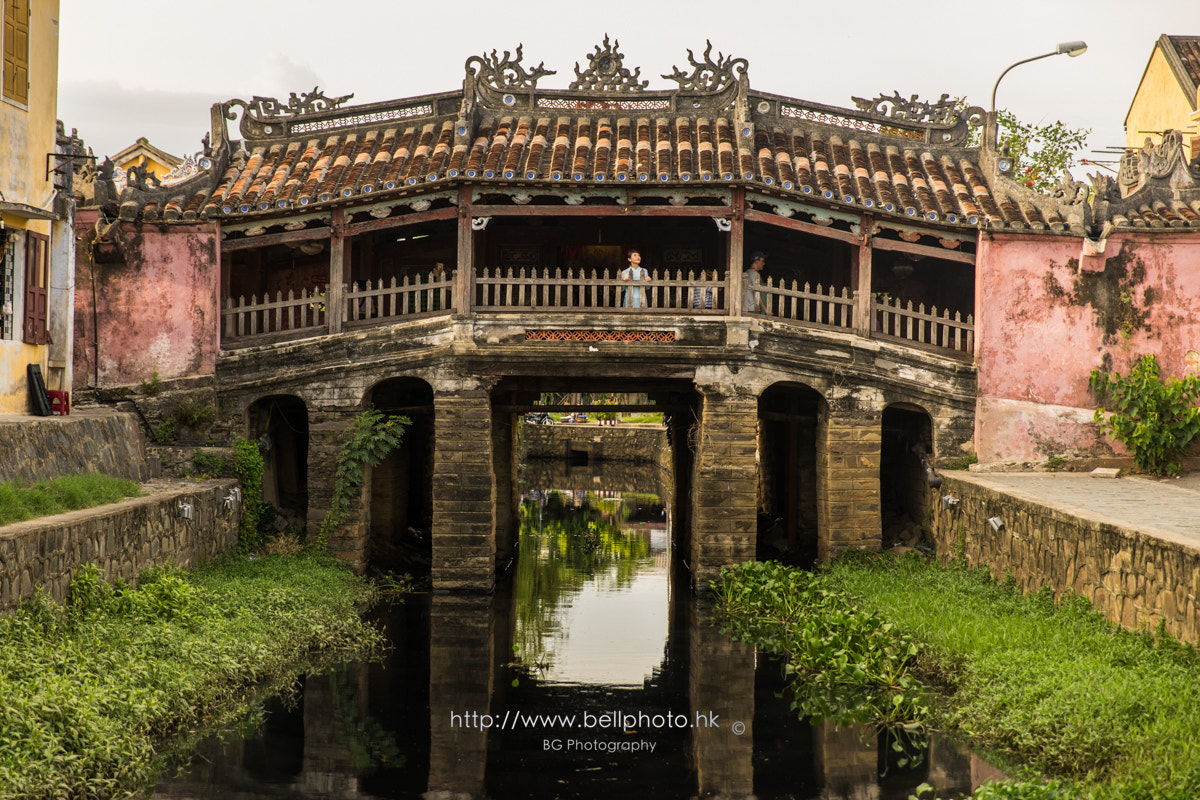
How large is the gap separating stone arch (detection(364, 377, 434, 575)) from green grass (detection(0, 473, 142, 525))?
443 cm

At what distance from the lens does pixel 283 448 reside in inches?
742

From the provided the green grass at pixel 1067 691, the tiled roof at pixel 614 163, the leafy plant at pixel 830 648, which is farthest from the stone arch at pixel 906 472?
the green grass at pixel 1067 691

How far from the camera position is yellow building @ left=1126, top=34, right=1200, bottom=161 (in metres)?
27.7

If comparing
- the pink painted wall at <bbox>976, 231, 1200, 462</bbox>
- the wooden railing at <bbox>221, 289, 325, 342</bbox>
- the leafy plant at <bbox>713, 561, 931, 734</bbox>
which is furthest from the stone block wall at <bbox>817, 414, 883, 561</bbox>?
the wooden railing at <bbox>221, 289, 325, 342</bbox>

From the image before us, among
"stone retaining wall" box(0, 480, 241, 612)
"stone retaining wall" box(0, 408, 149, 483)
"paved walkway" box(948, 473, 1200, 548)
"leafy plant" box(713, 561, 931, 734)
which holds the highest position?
"stone retaining wall" box(0, 408, 149, 483)

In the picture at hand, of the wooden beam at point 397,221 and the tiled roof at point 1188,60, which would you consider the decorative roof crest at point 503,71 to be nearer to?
the wooden beam at point 397,221

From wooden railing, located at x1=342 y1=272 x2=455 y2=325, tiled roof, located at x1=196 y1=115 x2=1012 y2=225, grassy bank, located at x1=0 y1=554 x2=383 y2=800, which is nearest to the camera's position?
grassy bank, located at x1=0 y1=554 x2=383 y2=800

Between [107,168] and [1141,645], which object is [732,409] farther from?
[107,168]

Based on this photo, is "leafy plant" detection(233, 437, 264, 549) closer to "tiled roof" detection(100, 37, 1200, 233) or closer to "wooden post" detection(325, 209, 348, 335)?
"wooden post" detection(325, 209, 348, 335)

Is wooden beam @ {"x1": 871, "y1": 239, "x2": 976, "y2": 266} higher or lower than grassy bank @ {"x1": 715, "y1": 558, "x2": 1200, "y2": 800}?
higher

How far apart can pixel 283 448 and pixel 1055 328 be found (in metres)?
11.9

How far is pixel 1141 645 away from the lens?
8.94m

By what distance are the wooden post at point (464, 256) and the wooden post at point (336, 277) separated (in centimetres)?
176

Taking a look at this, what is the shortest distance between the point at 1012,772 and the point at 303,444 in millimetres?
13607
